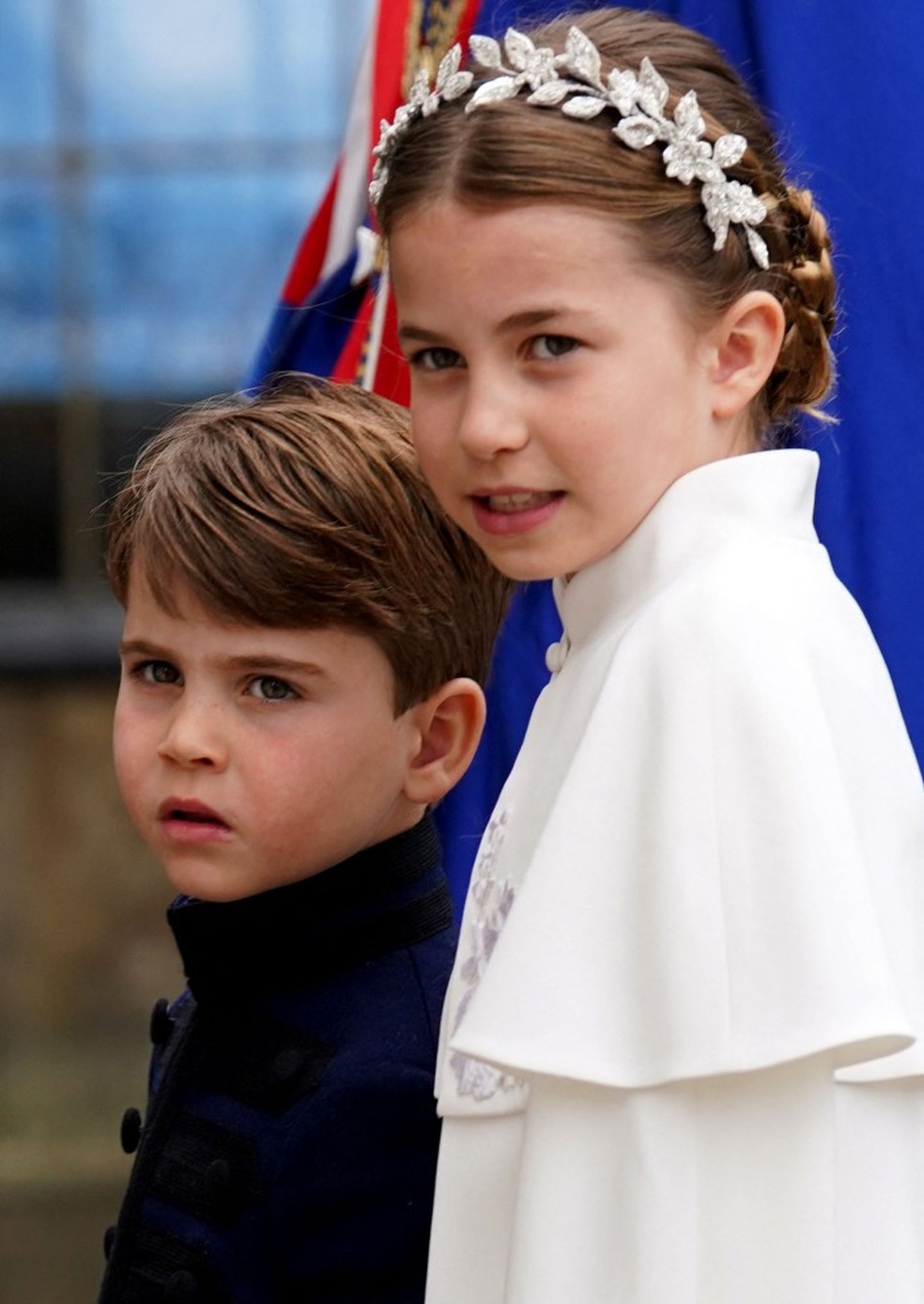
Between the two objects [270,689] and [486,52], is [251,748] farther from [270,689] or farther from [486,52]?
[486,52]

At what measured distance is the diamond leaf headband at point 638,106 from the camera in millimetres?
1485

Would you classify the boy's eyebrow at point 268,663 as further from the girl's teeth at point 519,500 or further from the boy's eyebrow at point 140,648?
the girl's teeth at point 519,500

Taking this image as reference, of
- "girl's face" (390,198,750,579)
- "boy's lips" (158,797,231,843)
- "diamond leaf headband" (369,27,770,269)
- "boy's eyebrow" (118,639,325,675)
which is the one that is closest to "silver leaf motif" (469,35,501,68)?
"diamond leaf headband" (369,27,770,269)

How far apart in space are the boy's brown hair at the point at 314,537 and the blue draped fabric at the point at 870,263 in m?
0.33

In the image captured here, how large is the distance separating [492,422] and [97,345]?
513cm

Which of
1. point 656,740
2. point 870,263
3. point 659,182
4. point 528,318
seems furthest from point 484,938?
point 870,263

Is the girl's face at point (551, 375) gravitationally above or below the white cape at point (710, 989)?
above

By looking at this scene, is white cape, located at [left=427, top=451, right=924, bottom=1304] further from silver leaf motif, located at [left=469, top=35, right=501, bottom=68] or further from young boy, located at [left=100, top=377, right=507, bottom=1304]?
silver leaf motif, located at [left=469, top=35, right=501, bottom=68]

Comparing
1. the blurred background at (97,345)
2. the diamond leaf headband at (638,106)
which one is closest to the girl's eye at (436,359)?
the diamond leaf headband at (638,106)

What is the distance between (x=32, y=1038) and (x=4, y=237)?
2260mm

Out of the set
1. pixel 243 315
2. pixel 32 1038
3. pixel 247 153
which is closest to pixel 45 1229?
pixel 32 1038

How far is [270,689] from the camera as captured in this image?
5.69ft

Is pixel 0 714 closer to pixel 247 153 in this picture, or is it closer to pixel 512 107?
pixel 247 153

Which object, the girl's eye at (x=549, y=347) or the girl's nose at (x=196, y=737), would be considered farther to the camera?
the girl's nose at (x=196, y=737)
